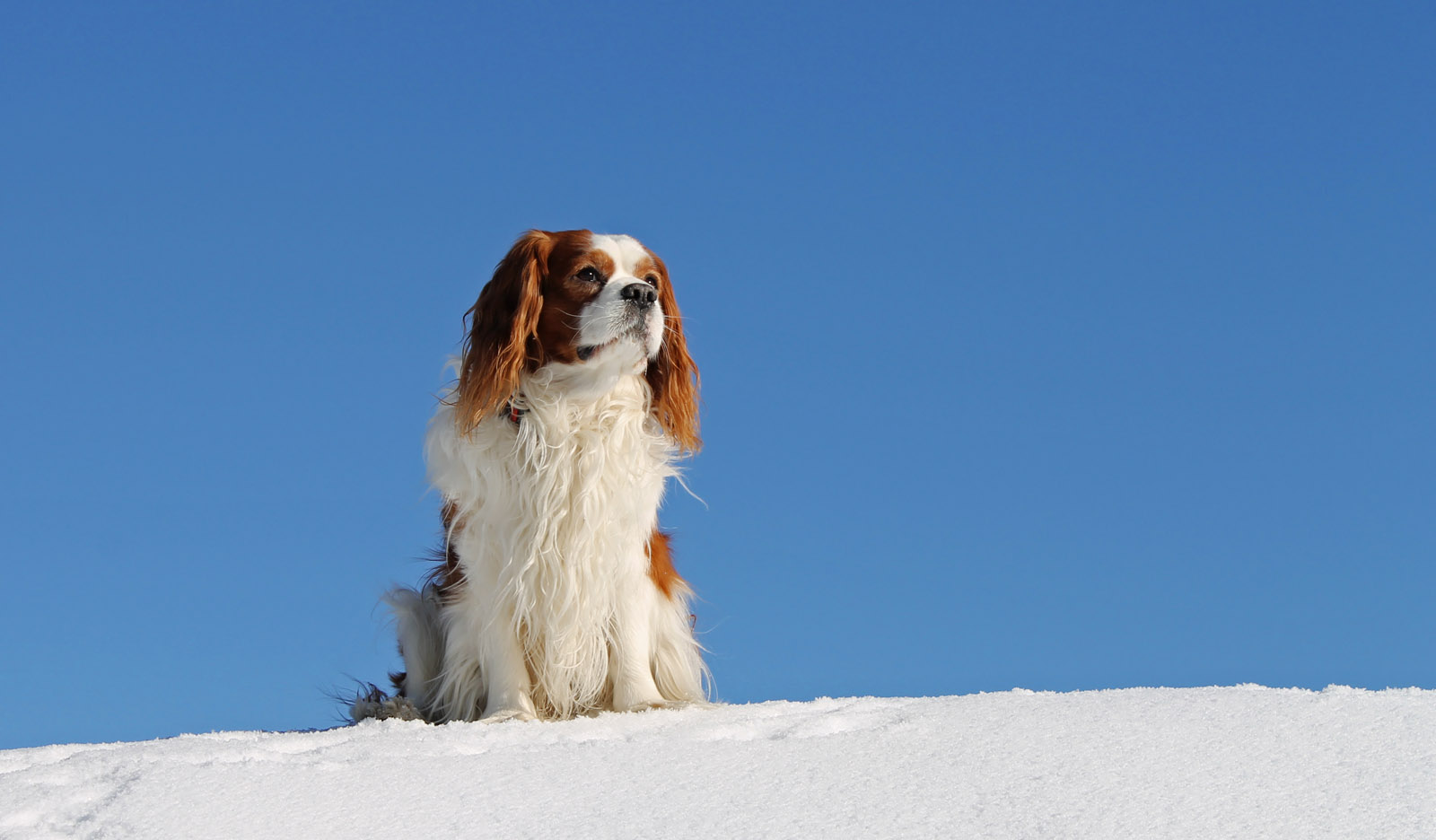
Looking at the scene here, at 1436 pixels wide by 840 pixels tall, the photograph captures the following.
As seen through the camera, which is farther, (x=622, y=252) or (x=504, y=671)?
(x=504, y=671)

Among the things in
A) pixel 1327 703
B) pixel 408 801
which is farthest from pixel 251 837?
pixel 1327 703

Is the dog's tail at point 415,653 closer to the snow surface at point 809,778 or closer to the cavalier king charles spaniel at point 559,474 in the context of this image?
the cavalier king charles spaniel at point 559,474

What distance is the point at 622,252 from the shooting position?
17.2 ft

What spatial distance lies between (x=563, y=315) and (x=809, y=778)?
2.23m

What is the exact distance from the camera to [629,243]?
5305mm

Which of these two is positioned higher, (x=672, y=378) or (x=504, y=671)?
(x=672, y=378)

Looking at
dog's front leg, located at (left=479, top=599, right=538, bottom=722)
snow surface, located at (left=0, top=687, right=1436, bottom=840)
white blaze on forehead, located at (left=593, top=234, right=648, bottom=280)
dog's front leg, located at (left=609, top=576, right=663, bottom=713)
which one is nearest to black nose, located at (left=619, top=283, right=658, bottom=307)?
white blaze on forehead, located at (left=593, top=234, right=648, bottom=280)

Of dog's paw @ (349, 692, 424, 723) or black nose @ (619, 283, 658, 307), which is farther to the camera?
dog's paw @ (349, 692, 424, 723)

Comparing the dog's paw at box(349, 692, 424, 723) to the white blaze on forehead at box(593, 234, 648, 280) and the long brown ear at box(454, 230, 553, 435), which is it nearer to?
the long brown ear at box(454, 230, 553, 435)

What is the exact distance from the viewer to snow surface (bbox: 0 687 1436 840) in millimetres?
3420

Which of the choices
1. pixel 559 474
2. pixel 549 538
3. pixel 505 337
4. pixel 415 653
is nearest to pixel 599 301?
pixel 505 337

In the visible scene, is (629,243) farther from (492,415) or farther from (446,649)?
(446,649)

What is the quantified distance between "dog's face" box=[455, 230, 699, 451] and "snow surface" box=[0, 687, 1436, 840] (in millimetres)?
1461

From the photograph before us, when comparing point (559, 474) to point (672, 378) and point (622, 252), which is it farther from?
point (622, 252)
